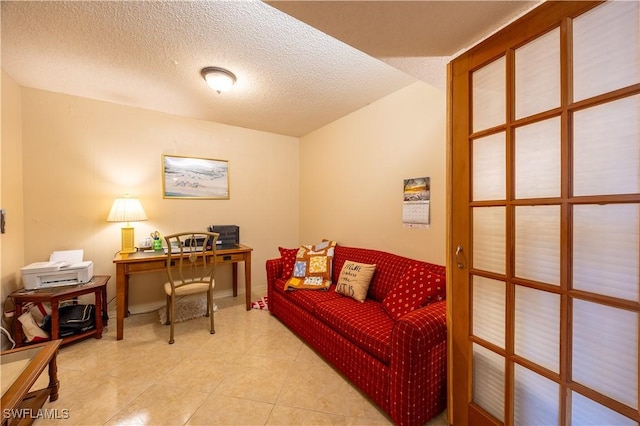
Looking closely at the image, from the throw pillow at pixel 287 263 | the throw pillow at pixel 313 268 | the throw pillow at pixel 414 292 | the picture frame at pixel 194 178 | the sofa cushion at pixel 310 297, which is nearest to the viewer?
the throw pillow at pixel 414 292

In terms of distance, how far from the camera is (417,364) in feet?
4.29

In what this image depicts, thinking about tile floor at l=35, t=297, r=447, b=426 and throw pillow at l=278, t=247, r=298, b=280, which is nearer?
tile floor at l=35, t=297, r=447, b=426

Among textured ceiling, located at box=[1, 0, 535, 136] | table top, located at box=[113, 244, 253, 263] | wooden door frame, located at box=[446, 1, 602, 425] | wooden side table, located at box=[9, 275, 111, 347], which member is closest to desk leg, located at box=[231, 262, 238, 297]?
table top, located at box=[113, 244, 253, 263]

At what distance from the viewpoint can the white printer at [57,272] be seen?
2.15 meters

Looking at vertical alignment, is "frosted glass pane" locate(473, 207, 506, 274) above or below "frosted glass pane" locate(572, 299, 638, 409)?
above

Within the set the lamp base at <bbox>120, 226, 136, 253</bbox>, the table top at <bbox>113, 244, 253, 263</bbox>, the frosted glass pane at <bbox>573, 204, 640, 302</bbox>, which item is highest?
the frosted glass pane at <bbox>573, 204, 640, 302</bbox>

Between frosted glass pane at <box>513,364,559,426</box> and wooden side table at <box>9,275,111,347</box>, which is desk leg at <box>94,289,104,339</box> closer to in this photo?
wooden side table at <box>9,275,111,347</box>

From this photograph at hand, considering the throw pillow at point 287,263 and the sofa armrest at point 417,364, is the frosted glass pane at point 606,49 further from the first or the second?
the throw pillow at point 287,263

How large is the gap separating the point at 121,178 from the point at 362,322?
10.1 ft

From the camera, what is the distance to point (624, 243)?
2.60ft

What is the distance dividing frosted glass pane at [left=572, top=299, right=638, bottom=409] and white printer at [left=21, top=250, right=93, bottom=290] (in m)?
3.46

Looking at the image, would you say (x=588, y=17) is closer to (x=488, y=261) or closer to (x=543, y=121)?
(x=543, y=121)

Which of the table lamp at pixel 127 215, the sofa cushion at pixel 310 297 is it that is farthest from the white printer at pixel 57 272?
the sofa cushion at pixel 310 297

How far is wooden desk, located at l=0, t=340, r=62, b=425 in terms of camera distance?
112 cm
